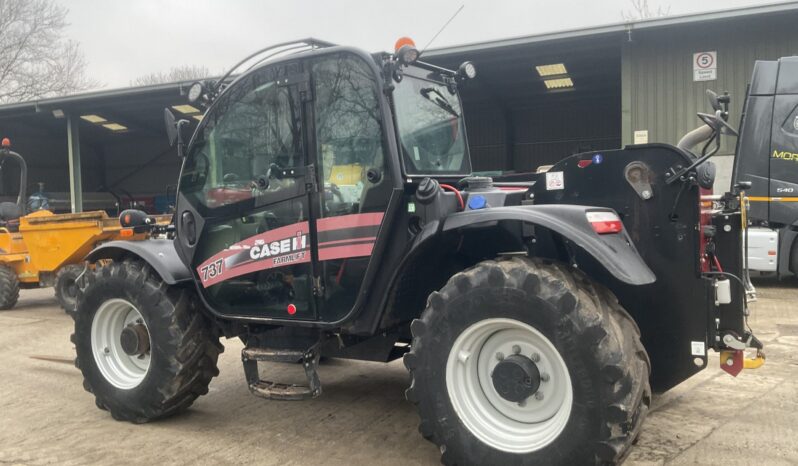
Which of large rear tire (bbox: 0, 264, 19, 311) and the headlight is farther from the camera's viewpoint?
large rear tire (bbox: 0, 264, 19, 311)

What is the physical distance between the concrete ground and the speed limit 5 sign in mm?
8643

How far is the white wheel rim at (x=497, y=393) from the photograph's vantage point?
3209 mm

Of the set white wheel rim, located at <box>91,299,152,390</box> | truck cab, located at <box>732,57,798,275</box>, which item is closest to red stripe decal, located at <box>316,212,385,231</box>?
white wheel rim, located at <box>91,299,152,390</box>

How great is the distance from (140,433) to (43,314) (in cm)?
684

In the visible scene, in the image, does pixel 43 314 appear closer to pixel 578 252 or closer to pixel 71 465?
pixel 71 465

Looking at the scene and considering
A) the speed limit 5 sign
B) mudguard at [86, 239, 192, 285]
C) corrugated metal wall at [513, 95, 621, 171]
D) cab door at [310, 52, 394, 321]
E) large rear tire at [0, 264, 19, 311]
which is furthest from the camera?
corrugated metal wall at [513, 95, 621, 171]

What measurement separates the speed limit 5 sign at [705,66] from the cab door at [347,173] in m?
11.5

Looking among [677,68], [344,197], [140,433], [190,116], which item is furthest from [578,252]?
[190,116]

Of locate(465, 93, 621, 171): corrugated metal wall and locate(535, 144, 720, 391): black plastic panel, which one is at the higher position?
locate(465, 93, 621, 171): corrugated metal wall

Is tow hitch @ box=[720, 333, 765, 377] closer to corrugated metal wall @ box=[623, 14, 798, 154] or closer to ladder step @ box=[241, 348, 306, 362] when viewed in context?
ladder step @ box=[241, 348, 306, 362]

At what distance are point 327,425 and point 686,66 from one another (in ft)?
39.0

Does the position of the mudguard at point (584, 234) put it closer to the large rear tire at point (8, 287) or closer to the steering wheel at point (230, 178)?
the steering wheel at point (230, 178)

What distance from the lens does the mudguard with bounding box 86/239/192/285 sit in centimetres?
455

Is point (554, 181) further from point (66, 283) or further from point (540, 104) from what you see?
point (540, 104)
